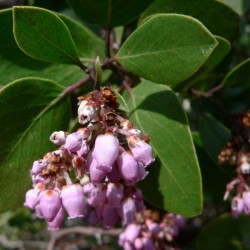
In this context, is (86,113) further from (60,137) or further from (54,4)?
(54,4)

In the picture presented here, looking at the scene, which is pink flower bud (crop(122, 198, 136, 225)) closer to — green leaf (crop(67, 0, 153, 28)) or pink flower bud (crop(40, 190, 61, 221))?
pink flower bud (crop(40, 190, 61, 221))

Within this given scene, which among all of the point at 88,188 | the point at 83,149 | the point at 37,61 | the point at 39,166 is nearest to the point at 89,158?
the point at 83,149

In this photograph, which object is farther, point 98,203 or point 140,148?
point 98,203

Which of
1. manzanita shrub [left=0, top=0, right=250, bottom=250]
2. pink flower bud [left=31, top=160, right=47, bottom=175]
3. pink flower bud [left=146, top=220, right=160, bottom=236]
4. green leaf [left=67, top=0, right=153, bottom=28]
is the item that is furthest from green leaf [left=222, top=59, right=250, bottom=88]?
pink flower bud [left=31, top=160, right=47, bottom=175]

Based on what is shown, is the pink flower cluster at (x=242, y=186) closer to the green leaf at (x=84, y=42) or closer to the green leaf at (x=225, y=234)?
the green leaf at (x=84, y=42)

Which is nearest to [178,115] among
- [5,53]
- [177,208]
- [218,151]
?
[177,208]

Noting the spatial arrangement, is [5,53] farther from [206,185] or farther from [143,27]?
[206,185]

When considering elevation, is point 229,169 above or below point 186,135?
below
